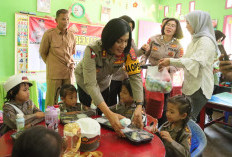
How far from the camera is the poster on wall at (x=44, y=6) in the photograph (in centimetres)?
384

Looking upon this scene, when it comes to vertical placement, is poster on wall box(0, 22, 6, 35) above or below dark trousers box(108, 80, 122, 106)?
above

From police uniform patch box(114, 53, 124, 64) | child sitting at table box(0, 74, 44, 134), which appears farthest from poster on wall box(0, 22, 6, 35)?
police uniform patch box(114, 53, 124, 64)

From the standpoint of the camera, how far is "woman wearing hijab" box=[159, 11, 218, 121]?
6.17ft

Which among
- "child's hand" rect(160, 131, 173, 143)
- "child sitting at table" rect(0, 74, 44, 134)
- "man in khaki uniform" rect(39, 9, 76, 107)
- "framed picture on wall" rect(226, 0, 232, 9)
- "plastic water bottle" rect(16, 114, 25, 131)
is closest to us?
"plastic water bottle" rect(16, 114, 25, 131)

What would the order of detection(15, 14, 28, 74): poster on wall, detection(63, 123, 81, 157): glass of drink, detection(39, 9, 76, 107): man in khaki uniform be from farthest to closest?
1. detection(15, 14, 28, 74): poster on wall
2. detection(39, 9, 76, 107): man in khaki uniform
3. detection(63, 123, 81, 157): glass of drink

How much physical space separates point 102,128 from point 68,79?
6.55ft

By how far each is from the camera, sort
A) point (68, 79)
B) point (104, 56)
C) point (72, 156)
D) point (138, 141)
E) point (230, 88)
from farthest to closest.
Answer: point (230, 88) → point (68, 79) → point (104, 56) → point (138, 141) → point (72, 156)

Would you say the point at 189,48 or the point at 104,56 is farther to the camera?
the point at 189,48

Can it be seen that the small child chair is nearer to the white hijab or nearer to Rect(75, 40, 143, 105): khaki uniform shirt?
Rect(75, 40, 143, 105): khaki uniform shirt

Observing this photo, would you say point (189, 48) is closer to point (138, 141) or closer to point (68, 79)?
point (138, 141)

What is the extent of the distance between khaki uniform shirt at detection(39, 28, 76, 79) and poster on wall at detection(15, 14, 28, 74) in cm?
93

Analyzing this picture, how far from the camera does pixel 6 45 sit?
3.60 meters

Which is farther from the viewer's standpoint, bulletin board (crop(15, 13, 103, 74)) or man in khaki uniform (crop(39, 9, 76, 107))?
bulletin board (crop(15, 13, 103, 74))

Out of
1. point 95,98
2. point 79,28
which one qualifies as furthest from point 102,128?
point 79,28
